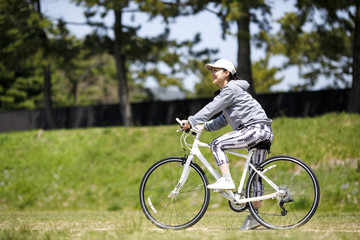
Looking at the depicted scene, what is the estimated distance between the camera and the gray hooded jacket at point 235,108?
5.57 metres

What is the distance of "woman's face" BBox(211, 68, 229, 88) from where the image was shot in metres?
5.87

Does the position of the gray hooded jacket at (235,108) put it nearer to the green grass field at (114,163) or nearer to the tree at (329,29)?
the green grass field at (114,163)

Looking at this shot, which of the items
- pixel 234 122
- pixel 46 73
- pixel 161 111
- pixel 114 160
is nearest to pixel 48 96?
pixel 46 73

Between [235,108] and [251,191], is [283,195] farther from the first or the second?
[235,108]

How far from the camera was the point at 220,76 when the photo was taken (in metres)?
5.88

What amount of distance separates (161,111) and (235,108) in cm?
2003

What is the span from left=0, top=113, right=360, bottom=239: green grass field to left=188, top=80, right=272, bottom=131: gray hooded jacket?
17.3 ft

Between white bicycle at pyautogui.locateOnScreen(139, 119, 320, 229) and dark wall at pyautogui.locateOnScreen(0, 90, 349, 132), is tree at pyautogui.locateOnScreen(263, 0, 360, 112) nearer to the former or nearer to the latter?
dark wall at pyautogui.locateOnScreen(0, 90, 349, 132)

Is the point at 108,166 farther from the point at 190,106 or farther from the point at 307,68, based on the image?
the point at 307,68

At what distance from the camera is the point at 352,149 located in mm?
13977

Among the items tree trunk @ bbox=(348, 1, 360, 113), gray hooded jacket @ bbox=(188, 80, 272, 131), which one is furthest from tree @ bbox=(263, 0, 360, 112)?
gray hooded jacket @ bbox=(188, 80, 272, 131)

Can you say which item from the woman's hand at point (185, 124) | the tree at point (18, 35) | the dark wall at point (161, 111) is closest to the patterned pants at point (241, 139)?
the woman's hand at point (185, 124)

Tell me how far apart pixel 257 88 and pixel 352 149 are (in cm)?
3611

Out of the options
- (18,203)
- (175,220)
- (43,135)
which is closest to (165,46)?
(43,135)
